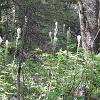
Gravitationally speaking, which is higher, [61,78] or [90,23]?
[90,23]

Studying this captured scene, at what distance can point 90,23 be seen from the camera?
530 cm

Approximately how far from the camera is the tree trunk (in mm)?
5199

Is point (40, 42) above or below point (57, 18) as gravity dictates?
below

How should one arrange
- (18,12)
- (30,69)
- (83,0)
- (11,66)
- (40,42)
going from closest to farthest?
(11,66) < (30,69) < (83,0) < (18,12) < (40,42)

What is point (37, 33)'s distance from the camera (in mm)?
7836

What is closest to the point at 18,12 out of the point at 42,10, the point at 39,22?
the point at 42,10

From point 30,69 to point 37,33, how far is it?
12.2ft

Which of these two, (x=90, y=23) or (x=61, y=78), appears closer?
(x=61, y=78)

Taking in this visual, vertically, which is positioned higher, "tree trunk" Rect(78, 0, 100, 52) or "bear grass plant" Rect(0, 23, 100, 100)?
"tree trunk" Rect(78, 0, 100, 52)

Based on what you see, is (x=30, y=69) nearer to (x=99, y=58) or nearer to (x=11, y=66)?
(x=11, y=66)

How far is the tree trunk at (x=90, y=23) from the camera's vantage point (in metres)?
5.20

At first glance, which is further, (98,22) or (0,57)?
(98,22)

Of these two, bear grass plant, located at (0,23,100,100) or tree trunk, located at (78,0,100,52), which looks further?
tree trunk, located at (78,0,100,52)

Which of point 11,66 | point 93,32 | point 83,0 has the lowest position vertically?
point 11,66
